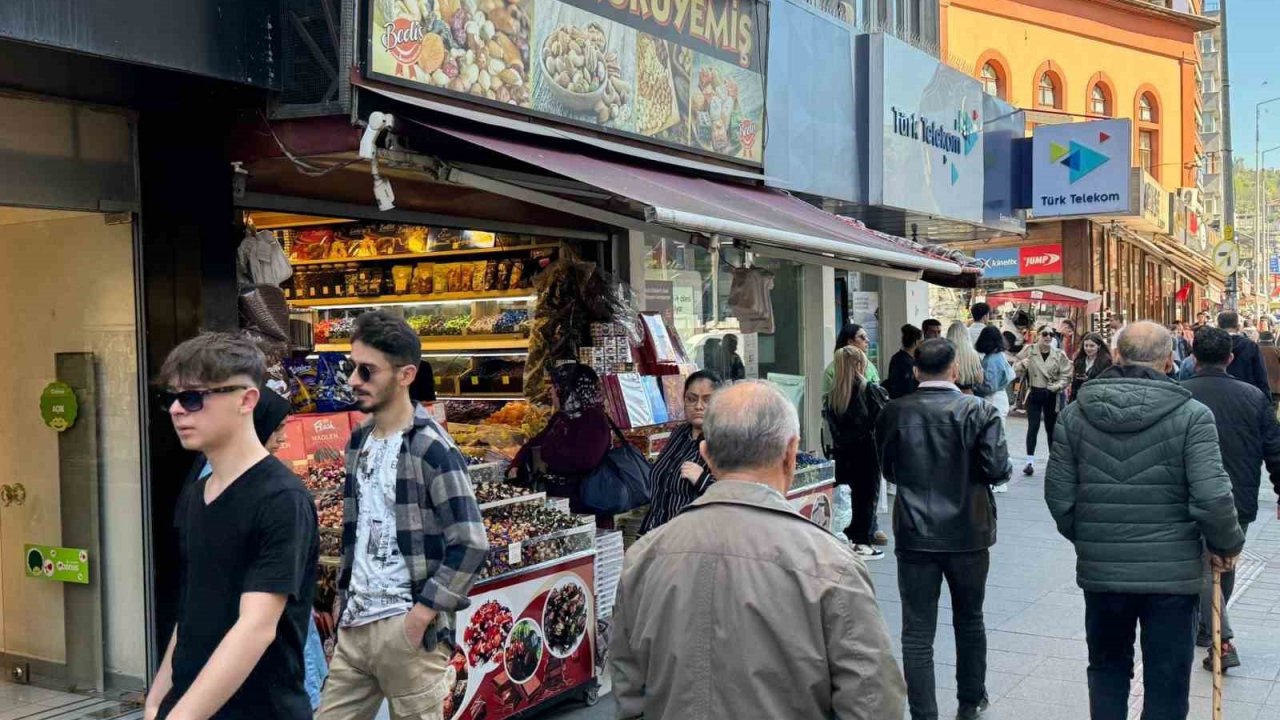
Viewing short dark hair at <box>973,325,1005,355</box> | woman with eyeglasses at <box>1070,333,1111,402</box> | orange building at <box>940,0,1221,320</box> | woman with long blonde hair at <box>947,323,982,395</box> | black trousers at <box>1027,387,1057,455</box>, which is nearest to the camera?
woman with long blonde hair at <box>947,323,982,395</box>

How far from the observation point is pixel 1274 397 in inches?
Result: 544

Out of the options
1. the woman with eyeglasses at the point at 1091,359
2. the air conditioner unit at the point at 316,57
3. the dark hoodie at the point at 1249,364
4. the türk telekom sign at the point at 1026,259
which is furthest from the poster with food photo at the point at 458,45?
the türk telekom sign at the point at 1026,259

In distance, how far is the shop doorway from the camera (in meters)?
5.59

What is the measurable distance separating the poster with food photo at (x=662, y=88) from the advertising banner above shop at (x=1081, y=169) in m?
7.92

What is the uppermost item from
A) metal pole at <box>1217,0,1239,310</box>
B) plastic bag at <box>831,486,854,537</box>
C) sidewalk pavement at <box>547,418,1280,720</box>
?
metal pole at <box>1217,0,1239,310</box>

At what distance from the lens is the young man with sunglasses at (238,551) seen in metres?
2.79

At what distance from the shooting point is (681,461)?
17.1 ft

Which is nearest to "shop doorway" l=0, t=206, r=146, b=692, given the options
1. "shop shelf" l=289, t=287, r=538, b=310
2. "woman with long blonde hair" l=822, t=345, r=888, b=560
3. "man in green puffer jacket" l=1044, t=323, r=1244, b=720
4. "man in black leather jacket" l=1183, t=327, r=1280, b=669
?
"shop shelf" l=289, t=287, r=538, b=310

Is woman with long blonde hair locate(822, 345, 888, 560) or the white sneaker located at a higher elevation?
woman with long blonde hair locate(822, 345, 888, 560)

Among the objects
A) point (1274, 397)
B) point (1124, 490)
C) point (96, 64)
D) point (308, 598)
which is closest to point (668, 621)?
point (308, 598)

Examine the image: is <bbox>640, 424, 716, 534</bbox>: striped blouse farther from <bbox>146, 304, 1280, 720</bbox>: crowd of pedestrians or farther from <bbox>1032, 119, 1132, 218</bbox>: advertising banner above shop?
<bbox>1032, 119, 1132, 218</bbox>: advertising banner above shop

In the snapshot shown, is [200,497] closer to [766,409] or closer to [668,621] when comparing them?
[668,621]

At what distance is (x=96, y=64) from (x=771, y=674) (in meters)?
4.06

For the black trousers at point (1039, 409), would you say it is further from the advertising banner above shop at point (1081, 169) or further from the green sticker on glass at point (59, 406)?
the green sticker on glass at point (59, 406)
